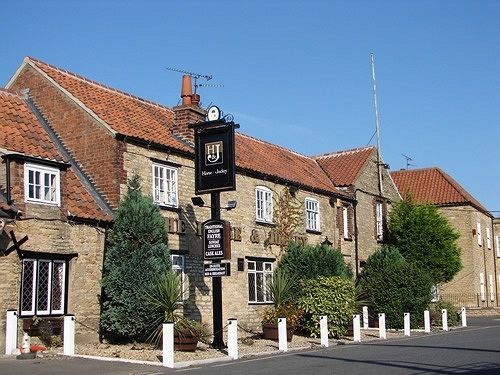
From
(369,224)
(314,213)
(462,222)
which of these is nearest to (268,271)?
(314,213)

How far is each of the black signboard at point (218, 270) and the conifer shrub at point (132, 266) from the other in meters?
1.28

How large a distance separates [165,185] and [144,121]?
278 cm

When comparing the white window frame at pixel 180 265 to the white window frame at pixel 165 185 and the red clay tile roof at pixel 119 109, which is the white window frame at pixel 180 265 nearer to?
the white window frame at pixel 165 185

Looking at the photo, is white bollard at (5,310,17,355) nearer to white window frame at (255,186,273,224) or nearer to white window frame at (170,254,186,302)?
white window frame at (170,254,186,302)

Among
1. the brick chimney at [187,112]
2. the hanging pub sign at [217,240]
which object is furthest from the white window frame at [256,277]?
the hanging pub sign at [217,240]

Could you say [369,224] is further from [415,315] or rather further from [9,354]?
[9,354]

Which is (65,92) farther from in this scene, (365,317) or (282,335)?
(365,317)

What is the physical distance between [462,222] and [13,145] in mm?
34562

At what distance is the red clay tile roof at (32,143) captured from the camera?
1941 cm

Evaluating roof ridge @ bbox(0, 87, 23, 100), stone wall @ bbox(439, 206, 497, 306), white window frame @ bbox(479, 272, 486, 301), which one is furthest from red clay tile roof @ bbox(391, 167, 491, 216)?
roof ridge @ bbox(0, 87, 23, 100)

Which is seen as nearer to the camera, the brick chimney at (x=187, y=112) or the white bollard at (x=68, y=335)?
the white bollard at (x=68, y=335)

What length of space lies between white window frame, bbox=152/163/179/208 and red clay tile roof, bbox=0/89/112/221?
8.09 feet

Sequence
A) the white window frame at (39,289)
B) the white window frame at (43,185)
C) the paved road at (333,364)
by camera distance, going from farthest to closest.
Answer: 1. the white window frame at (43,185)
2. the white window frame at (39,289)
3. the paved road at (333,364)

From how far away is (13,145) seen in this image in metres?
19.2
